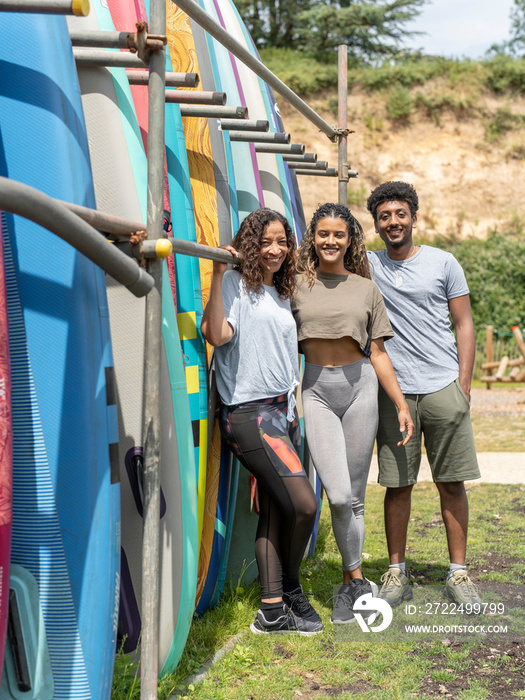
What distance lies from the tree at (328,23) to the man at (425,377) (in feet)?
86.3

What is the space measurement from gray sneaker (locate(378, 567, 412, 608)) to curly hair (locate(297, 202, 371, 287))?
1455mm

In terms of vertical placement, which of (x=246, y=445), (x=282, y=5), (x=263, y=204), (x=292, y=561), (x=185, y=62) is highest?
(x=282, y=5)

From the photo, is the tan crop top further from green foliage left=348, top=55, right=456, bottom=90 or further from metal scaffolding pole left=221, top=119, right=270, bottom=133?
green foliage left=348, top=55, right=456, bottom=90

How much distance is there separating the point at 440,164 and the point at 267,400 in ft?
73.6

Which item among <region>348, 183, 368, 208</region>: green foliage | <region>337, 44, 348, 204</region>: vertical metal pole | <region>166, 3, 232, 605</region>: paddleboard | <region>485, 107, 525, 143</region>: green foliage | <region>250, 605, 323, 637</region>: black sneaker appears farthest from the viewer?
<region>485, 107, 525, 143</region>: green foliage

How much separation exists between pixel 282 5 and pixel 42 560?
30799 mm

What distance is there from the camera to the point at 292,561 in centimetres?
321

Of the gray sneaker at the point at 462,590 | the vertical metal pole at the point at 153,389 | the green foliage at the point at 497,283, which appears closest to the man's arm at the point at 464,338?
the gray sneaker at the point at 462,590

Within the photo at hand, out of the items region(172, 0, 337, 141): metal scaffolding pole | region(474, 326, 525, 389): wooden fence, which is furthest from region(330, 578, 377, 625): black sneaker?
region(474, 326, 525, 389): wooden fence

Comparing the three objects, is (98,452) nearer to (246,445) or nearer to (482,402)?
(246,445)

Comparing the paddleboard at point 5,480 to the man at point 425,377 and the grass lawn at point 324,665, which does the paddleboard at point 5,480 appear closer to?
the grass lawn at point 324,665

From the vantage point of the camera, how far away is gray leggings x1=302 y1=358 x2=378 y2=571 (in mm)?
3254

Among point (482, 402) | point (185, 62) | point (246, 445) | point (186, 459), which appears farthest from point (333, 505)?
point (482, 402)

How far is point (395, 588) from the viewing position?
363 cm
